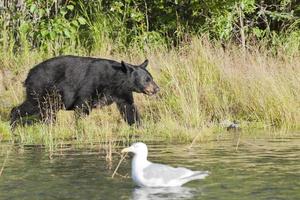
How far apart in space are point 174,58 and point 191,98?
6.64 feet

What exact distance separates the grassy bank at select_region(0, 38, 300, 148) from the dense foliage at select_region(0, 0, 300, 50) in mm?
929

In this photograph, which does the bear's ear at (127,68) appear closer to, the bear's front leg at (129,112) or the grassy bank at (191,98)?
the bear's front leg at (129,112)

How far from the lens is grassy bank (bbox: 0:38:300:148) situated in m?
11.9

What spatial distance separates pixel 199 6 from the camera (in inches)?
756

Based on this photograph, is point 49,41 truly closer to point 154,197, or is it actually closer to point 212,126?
point 212,126

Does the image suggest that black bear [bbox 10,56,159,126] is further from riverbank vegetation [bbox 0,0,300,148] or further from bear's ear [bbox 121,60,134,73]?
riverbank vegetation [bbox 0,0,300,148]

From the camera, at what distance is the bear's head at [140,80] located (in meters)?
13.6

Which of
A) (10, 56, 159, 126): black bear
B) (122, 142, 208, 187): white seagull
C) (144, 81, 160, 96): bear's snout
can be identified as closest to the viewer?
(122, 142, 208, 187): white seagull

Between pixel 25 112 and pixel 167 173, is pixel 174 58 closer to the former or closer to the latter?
pixel 25 112

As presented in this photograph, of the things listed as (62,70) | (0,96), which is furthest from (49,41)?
(62,70)

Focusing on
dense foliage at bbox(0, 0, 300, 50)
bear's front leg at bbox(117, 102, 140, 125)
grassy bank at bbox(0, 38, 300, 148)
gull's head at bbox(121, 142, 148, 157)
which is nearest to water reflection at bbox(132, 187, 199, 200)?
gull's head at bbox(121, 142, 148, 157)

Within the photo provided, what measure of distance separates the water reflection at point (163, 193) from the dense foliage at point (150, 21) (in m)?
8.88

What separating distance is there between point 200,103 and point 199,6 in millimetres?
5900

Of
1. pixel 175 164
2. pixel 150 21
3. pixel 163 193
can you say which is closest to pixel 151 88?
pixel 175 164
